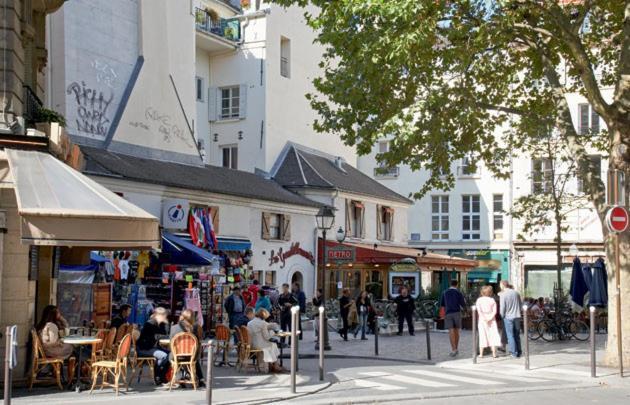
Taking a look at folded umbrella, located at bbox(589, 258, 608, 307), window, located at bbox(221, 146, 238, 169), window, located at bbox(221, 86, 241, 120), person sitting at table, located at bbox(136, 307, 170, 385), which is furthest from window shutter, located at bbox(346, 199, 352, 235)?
person sitting at table, located at bbox(136, 307, 170, 385)

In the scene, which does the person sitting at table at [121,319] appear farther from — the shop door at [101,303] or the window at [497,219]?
the window at [497,219]

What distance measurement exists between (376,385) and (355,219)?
25.5m

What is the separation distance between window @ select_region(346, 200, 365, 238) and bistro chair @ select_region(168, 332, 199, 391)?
82.7ft

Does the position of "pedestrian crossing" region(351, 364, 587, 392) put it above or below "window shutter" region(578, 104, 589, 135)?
below

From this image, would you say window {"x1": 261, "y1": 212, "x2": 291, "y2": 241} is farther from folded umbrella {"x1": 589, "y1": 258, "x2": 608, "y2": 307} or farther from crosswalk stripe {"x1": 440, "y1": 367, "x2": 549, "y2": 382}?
crosswalk stripe {"x1": 440, "y1": 367, "x2": 549, "y2": 382}

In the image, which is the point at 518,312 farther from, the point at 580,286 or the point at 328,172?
the point at 328,172

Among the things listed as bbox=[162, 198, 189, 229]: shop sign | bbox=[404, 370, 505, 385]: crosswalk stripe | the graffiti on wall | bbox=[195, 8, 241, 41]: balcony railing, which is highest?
bbox=[195, 8, 241, 41]: balcony railing

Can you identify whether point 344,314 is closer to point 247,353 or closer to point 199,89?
point 247,353

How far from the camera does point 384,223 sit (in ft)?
141

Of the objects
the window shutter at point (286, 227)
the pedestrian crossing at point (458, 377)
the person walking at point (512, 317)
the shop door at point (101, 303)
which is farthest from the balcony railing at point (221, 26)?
the pedestrian crossing at point (458, 377)

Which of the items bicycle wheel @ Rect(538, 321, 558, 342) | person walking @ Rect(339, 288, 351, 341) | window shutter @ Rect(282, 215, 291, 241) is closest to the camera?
bicycle wheel @ Rect(538, 321, 558, 342)

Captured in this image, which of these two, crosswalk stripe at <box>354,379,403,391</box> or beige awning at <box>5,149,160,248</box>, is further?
crosswalk stripe at <box>354,379,403,391</box>

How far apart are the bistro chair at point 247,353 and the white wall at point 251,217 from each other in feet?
31.1

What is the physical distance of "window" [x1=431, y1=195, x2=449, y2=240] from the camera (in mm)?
51344
